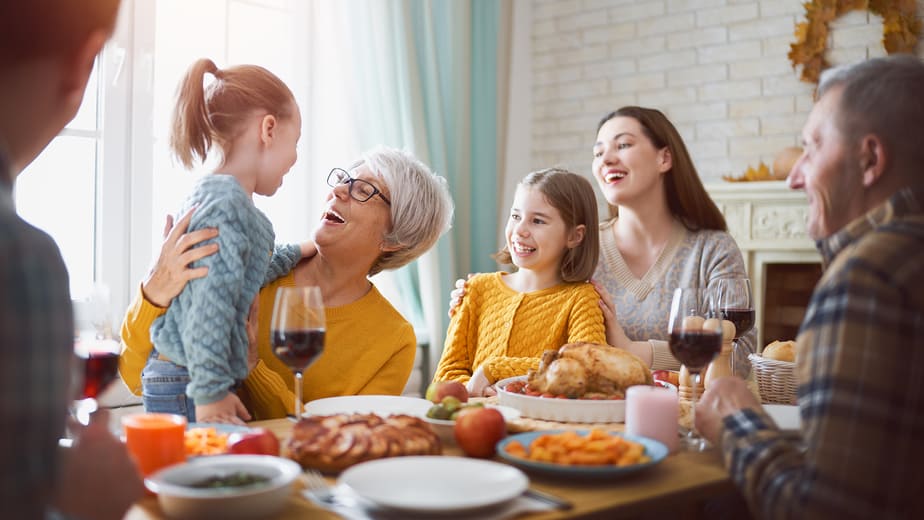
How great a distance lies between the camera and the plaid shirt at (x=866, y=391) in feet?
3.26

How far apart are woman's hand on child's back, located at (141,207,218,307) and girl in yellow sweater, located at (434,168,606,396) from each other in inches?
38.6

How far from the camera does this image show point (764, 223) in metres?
4.25

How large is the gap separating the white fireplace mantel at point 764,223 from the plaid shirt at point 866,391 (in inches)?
126

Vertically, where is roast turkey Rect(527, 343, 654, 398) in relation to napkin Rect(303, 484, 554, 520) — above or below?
above

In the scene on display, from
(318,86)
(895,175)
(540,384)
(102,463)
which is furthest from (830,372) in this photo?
(318,86)

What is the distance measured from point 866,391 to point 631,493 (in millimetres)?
353

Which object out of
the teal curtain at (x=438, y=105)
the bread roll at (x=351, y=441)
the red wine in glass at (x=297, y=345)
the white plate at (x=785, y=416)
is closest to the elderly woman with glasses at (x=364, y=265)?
the red wine in glass at (x=297, y=345)

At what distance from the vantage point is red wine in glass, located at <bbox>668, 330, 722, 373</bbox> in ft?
4.94

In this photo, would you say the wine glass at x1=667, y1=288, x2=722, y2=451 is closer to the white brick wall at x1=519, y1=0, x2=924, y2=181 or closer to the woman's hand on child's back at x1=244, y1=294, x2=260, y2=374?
the woman's hand on child's back at x1=244, y1=294, x2=260, y2=374

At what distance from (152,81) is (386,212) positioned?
1.56 metres

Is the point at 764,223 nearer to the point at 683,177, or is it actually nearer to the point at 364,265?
the point at 683,177

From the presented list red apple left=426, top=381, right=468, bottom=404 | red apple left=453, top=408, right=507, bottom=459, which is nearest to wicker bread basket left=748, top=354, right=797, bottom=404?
red apple left=426, top=381, right=468, bottom=404

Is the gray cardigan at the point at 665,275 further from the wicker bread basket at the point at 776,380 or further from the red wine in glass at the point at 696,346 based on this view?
the red wine in glass at the point at 696,346

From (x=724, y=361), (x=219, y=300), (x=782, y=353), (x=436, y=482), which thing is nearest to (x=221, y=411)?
(x=219, y=300)
